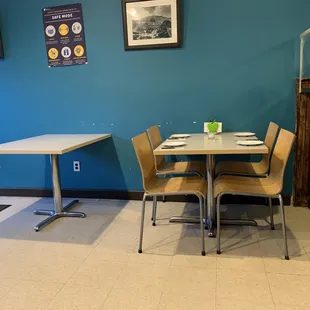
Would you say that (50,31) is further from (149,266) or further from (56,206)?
(149,266)

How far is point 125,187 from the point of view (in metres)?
3.30

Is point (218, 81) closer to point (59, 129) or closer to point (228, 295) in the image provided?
point (59, 129)

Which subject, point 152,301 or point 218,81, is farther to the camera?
point 218,81

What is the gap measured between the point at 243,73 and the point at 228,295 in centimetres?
196

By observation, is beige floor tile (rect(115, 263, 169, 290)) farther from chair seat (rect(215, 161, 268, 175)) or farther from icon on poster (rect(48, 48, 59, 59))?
icon on poster (rect(48, 48, 59, 59))

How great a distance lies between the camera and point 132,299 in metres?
1.68

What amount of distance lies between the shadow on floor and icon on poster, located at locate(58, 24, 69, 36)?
5.67 feet

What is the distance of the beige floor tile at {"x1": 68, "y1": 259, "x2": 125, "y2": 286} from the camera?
72.8 inches

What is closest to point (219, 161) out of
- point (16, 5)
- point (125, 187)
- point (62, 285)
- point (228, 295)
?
point (125, 187)

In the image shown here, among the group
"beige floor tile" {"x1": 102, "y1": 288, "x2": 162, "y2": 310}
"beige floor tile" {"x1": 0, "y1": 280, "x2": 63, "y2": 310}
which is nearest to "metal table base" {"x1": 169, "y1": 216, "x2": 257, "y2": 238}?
"beige floor tile" {"x1": 102, "y1": 288, "x2": 162, "y2": 310}

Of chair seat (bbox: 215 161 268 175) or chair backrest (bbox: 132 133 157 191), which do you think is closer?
chair backrest (bbox: 132 133 157 191)

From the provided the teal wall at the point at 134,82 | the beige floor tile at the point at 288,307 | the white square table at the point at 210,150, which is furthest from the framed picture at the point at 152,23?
the beige floor tile at the point at 288,307

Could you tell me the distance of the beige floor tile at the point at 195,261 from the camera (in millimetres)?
1988

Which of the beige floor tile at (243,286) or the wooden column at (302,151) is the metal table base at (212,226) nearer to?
the beige floor tile at (243,286)
